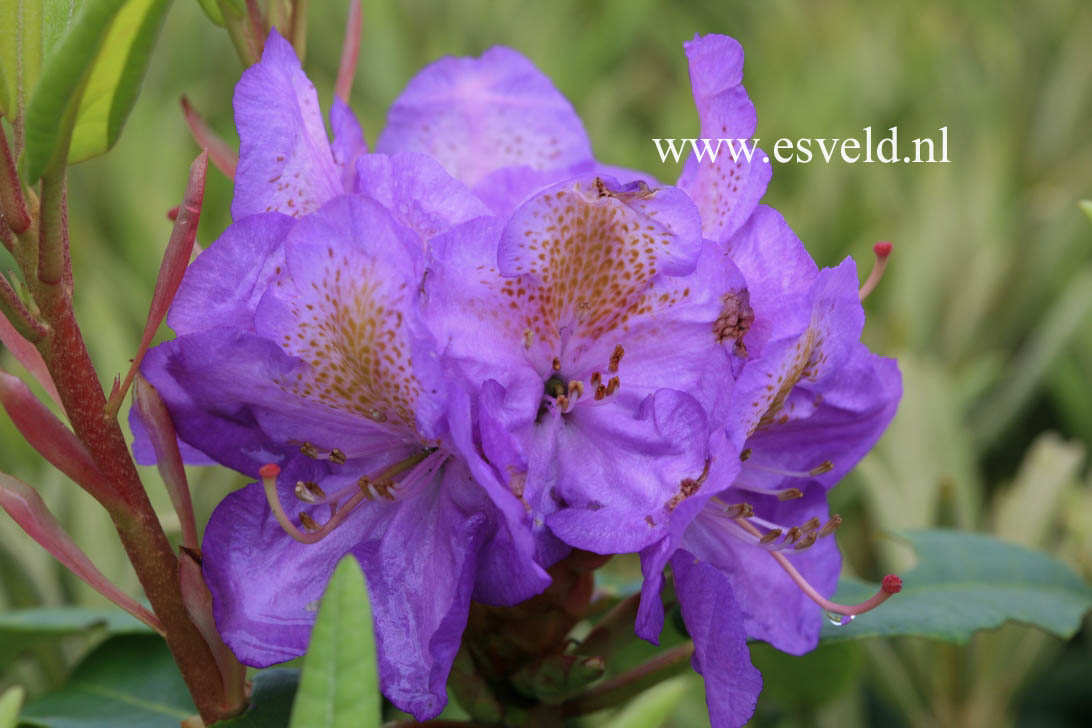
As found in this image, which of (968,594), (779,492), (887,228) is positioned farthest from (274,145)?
(887,228)

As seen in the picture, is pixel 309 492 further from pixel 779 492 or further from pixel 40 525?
pixel 779 492

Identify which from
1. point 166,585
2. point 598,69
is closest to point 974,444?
point 166,585

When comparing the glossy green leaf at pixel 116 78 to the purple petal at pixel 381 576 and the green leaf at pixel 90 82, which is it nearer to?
the green leaf at pixel 90 82

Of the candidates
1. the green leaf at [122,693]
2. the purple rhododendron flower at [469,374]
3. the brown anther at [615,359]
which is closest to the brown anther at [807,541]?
the purple rhododendron flower at [469,374]

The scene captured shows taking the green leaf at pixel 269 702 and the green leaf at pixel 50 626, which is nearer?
the green leaf at pixel 269 702

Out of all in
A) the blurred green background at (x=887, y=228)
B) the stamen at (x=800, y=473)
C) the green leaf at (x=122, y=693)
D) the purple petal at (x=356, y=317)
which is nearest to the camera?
the purple petal at (x=356, y=317)

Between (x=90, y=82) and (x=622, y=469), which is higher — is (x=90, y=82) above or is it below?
above
